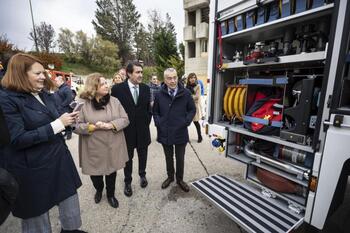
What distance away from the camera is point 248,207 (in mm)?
1791

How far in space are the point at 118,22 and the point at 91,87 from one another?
1361 inches

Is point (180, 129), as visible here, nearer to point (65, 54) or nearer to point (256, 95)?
point (256, 95)

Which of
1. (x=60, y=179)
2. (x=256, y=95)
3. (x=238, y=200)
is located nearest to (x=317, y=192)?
(x=238, y=200)

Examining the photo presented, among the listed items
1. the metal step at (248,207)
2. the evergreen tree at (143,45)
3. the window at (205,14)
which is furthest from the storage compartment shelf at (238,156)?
the evergreen tree at (143,45)

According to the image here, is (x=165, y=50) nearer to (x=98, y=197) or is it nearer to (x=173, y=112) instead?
(x=173, y=112)

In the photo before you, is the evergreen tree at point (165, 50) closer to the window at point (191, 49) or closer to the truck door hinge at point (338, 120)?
the window at point (191, 49)

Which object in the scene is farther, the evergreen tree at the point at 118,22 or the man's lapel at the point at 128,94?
the evergreen tree at the point at 118,22

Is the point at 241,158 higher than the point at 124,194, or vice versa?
the point at 241,158

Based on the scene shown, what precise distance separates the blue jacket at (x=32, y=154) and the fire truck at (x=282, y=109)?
56.9 inches

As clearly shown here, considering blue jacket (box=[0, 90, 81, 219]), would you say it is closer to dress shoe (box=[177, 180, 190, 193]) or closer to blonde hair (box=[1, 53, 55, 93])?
blonde hair (box=[1, 53, 55, 93])

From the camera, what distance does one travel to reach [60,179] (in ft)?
5.32

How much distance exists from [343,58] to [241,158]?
1.46m

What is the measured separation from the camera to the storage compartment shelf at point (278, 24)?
58.2 inches

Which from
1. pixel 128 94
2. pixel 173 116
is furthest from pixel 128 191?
pixel 128 94
